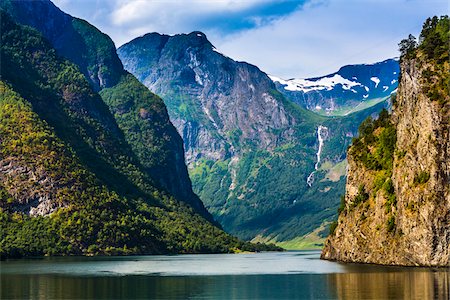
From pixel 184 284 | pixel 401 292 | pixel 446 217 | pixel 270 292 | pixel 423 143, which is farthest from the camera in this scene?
pixel 423 143

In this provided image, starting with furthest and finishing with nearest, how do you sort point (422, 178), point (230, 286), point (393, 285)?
1. point (422, 178)
2. point (230, 286)
3. point (393, 285)

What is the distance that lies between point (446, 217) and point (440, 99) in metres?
31.8

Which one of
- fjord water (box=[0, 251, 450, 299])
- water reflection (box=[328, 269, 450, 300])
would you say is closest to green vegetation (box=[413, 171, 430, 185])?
fjord water (box=[0, 251, 450, 299])

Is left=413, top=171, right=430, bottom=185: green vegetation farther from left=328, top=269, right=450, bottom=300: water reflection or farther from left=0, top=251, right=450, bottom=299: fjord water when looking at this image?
left=328, top=269, right=450, bottom=300: water reflection

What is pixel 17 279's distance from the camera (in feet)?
518

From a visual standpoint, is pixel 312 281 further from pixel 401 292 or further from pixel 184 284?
pixel 401 292

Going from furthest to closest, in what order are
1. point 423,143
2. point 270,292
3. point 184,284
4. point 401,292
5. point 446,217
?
point 423,143 → point 446,217 → point 184,284 → point 270,292 → point 401,292

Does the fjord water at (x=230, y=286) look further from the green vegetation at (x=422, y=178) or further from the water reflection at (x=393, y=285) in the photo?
the green vegetation at (x=422, y=178)

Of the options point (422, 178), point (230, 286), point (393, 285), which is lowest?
point (230, 286)

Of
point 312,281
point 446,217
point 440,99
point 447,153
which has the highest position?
point 440,99

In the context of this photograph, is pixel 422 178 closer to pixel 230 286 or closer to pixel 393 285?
pixel 393 285

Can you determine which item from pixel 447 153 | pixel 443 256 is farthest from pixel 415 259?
pixel 447 153

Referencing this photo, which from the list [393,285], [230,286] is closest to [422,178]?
[393,285]

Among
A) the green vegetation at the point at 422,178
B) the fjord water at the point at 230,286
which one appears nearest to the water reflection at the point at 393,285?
the fjord water at the point at 230,286
